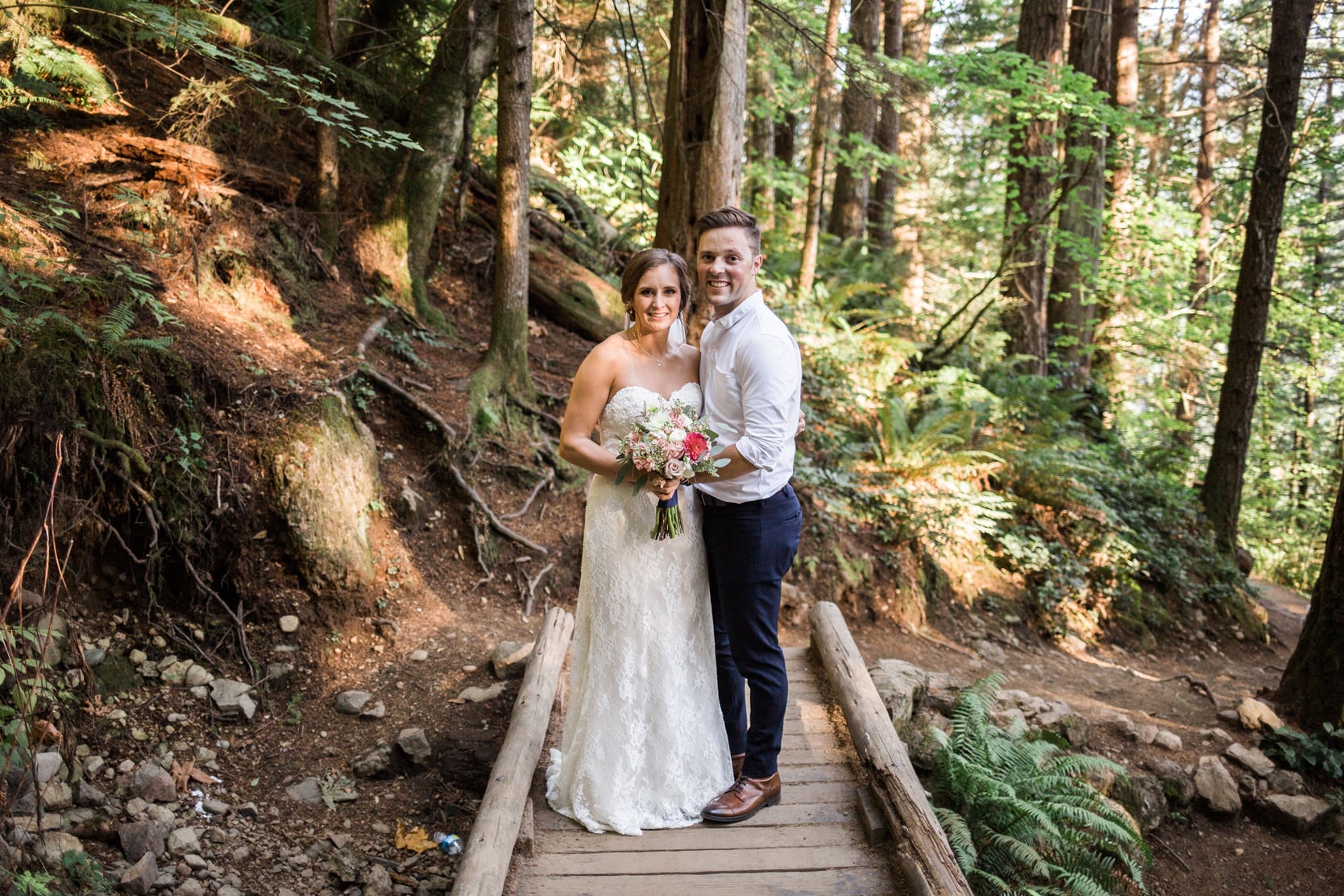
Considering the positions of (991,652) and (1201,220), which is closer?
(991,652)

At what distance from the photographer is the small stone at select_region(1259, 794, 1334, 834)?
234 inches

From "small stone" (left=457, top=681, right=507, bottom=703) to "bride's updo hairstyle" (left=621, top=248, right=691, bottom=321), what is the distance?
282 cm

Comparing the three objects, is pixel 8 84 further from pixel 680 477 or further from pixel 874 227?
pixel 874 227

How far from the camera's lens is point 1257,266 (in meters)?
9.82

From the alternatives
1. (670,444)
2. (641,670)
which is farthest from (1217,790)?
(670,444)

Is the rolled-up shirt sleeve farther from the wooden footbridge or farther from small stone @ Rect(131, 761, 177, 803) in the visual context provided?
small stone @ Rect(131, 761, 177, 803)

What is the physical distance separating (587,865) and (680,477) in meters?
1.74

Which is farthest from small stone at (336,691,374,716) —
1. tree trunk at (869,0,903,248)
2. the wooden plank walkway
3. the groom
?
tree trunk at (869,0,903,248)

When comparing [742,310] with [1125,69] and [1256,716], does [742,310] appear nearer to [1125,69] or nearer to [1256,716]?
[1256,716]

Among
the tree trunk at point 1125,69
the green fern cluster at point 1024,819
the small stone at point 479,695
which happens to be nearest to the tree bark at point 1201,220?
the tree trunk at point 1125,69

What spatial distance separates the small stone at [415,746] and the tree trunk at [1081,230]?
1067 cm

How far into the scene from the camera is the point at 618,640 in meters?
4.01

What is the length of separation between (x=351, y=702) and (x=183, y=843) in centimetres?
134

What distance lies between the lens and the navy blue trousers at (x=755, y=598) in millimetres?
3791
